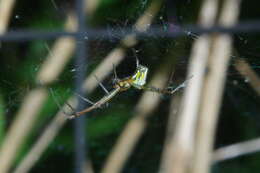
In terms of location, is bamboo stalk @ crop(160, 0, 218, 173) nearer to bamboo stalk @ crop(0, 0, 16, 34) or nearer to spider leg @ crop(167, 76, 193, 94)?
spider leg @ crop(167, 76, 193, 94)

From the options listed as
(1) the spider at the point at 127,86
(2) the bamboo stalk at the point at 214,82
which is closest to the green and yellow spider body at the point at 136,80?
(1) the spider at the point at 127,86

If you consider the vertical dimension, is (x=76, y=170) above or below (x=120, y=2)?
below

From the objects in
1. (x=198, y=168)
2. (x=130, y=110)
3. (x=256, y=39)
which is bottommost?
(x=198, y=168)

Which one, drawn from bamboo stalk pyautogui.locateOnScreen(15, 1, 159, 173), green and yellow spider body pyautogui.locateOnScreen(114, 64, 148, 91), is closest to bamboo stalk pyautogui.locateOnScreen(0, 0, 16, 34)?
bamboo stalk pyautogui.locateOnScreen(15, 1, 159, 173)

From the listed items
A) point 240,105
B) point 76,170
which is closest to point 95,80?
point 76,170

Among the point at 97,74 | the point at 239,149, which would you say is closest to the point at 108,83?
the point at 97,74

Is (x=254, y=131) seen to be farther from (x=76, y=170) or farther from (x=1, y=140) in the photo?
(x=1, y=140)

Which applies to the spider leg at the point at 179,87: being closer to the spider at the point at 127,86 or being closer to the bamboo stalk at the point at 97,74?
the spider at the point at 127,86
